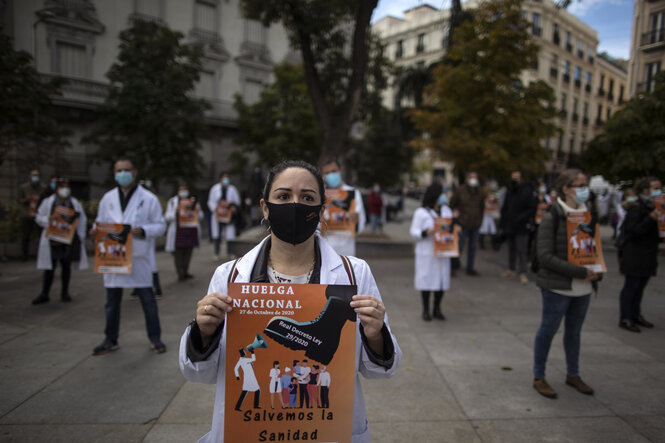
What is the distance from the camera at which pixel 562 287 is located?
360 cm

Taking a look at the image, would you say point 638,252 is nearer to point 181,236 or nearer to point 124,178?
point 124,178

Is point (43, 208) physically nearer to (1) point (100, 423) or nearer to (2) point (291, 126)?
(1) point (100, 423)

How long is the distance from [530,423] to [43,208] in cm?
743

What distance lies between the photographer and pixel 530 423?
322cm

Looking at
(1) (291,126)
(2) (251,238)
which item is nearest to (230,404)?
(2) (251,238)

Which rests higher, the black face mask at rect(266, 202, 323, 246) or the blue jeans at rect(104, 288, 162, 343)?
the black face mask at rect(266, 202, 323, 246)

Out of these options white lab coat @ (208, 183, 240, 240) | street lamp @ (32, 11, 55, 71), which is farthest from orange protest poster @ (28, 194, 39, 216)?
white lab coat @ (208, 183, 240, 240)

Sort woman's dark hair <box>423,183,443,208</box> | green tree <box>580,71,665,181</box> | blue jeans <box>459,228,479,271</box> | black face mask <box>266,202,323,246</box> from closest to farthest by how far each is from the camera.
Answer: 1. black face mask <box>266,202,323,246</box>
2. woman's dark hair <box>423,183,443,208</box>
3. blue jeans <box>459,228,479,271</box>
4. green tree <box>580,71,665,181</box>

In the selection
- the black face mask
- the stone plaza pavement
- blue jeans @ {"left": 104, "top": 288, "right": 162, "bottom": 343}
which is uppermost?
the black face mask

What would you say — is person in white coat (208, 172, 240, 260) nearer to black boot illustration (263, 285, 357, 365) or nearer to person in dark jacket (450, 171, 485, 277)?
person in dark jacket (450, 171, 485, 277)

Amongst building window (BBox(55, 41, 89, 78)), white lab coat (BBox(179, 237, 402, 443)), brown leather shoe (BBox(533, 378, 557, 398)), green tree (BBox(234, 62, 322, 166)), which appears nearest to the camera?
white lab coat (BBox(179, 237, 402, 443))

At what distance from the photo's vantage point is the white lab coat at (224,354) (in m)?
1.71

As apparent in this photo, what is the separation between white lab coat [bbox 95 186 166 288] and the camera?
443 cm

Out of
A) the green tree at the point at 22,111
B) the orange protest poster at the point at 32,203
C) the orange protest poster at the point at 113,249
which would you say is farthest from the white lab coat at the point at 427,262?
the orange protest poster at the point at 32,203
